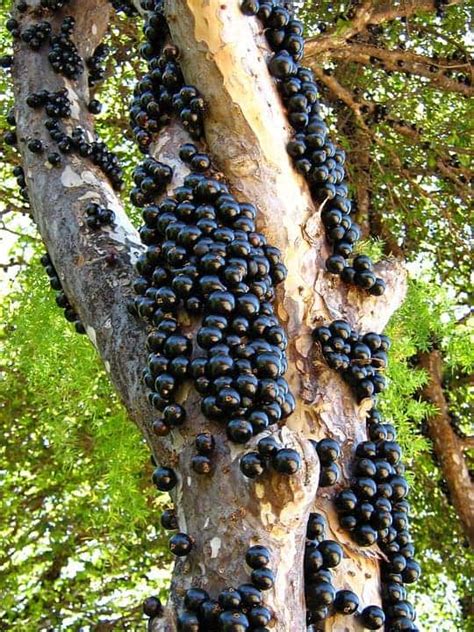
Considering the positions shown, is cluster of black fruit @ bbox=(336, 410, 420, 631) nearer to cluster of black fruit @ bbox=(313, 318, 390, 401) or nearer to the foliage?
cluster of black fruit @ bbox=(313, 318, 390, 401)

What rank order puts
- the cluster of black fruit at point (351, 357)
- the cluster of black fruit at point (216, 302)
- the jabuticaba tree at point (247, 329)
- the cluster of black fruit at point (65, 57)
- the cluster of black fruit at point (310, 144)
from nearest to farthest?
the jabuticaba tree at point (247, 329), the cluster of black fruit at point (216, 302), the cluster of black fruit at point (351, 357), the cluster of black fruit at point (310, 144), the cluster of black fruit at point (65, 57)

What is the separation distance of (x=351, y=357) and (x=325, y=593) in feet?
2.18

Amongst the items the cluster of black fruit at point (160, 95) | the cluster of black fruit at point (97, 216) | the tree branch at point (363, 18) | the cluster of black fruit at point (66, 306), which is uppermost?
the tree branch at point (363, 18)

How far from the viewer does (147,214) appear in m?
2.15

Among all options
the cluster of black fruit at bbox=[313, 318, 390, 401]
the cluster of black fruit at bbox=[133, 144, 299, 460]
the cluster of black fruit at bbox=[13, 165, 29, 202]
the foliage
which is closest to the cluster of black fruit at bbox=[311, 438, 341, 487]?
the cluster of black fruit at bbox=[133, 144, 299, 460]

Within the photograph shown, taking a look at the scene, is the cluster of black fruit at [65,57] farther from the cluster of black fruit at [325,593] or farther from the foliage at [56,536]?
the cluster of black fruit at [325,593]

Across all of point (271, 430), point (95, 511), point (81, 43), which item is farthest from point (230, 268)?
point (95, 511)

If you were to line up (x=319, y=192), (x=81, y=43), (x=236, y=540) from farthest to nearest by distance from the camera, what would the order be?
(x=81, y=43)
(x=319, y=192)
(x=236, y=540)

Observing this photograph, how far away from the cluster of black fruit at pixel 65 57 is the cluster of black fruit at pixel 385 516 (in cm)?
234

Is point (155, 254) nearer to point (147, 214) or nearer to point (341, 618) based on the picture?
point (147, 214)

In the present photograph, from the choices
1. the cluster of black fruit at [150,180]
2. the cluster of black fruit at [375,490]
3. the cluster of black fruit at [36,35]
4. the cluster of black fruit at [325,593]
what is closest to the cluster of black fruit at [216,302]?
the cluster of black fruit at [150,180]

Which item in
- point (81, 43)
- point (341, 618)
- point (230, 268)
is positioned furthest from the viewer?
point (81, 43)

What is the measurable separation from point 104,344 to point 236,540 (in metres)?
0.82

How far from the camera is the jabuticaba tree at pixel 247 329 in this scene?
161 cm
